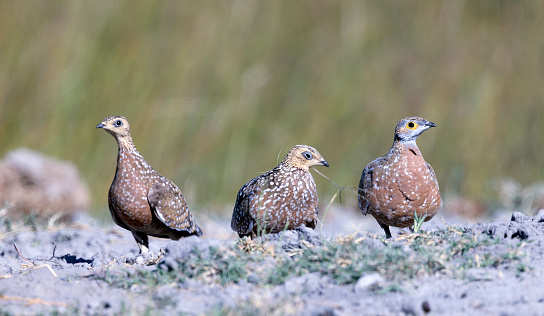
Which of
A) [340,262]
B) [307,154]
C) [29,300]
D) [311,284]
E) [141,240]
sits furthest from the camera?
[141,240]

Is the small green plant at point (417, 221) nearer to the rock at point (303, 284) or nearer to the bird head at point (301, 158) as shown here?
the bird head at point (301, 158)

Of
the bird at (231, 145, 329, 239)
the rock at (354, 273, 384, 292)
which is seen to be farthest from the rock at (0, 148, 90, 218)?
the rock at (354, 273, 384, 292)

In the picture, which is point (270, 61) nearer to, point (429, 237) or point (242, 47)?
point (242, 47)

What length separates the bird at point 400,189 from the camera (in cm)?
569

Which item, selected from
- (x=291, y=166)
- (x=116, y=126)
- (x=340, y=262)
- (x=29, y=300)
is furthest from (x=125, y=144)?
(x=340, y=262)

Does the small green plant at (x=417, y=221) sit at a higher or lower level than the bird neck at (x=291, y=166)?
lower

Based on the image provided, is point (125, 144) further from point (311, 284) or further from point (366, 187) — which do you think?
point (311, 284)

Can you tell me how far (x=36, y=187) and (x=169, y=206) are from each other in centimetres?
290

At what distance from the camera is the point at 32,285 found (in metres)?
4.27

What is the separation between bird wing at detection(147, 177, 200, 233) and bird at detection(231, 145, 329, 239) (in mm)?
468

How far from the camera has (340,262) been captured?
170 inches

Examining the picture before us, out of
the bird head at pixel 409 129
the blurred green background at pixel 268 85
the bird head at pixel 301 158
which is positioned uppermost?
the blurred green background at pixel 268 85

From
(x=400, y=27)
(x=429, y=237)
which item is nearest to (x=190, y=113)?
(x=400, y=27)

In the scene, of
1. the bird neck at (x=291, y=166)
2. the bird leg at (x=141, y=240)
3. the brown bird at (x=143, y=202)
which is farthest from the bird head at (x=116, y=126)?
the bird neck at (x=291, y=166)
